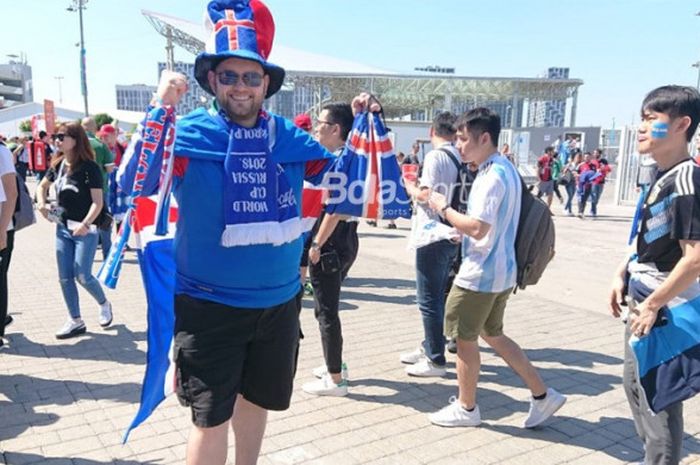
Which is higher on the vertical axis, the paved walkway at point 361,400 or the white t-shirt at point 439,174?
the white t-shirt at point 439,174

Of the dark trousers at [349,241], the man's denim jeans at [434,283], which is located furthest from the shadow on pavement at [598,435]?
the dark trousers at [349,241]

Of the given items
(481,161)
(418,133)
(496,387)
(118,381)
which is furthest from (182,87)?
(418,133)

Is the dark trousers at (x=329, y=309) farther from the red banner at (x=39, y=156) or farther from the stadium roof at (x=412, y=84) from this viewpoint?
the stadium roof at (x=412, y=84)

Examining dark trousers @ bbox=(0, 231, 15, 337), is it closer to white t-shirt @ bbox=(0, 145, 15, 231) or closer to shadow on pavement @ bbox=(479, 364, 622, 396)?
white t-shirt @ bbox=(0, 145, 15, 231)

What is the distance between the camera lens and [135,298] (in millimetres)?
6734

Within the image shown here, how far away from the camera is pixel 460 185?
4316 millimetres

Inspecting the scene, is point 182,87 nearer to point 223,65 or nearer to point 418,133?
point 223,65

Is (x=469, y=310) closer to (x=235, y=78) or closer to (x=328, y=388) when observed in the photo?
(x=328, y=388)

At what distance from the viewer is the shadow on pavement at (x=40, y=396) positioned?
3.60m

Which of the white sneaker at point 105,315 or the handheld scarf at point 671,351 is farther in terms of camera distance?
the white sneaker at point 105,315

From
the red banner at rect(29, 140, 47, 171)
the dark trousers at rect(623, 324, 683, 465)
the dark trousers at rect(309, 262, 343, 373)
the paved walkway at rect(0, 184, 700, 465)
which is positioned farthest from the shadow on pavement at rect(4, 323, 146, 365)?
the red banner at rect(29, 140, 47, 171)

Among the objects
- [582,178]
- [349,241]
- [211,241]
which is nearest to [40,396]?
[349,241]

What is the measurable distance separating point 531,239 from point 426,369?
1.58m

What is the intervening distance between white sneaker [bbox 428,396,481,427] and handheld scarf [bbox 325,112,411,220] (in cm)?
132
